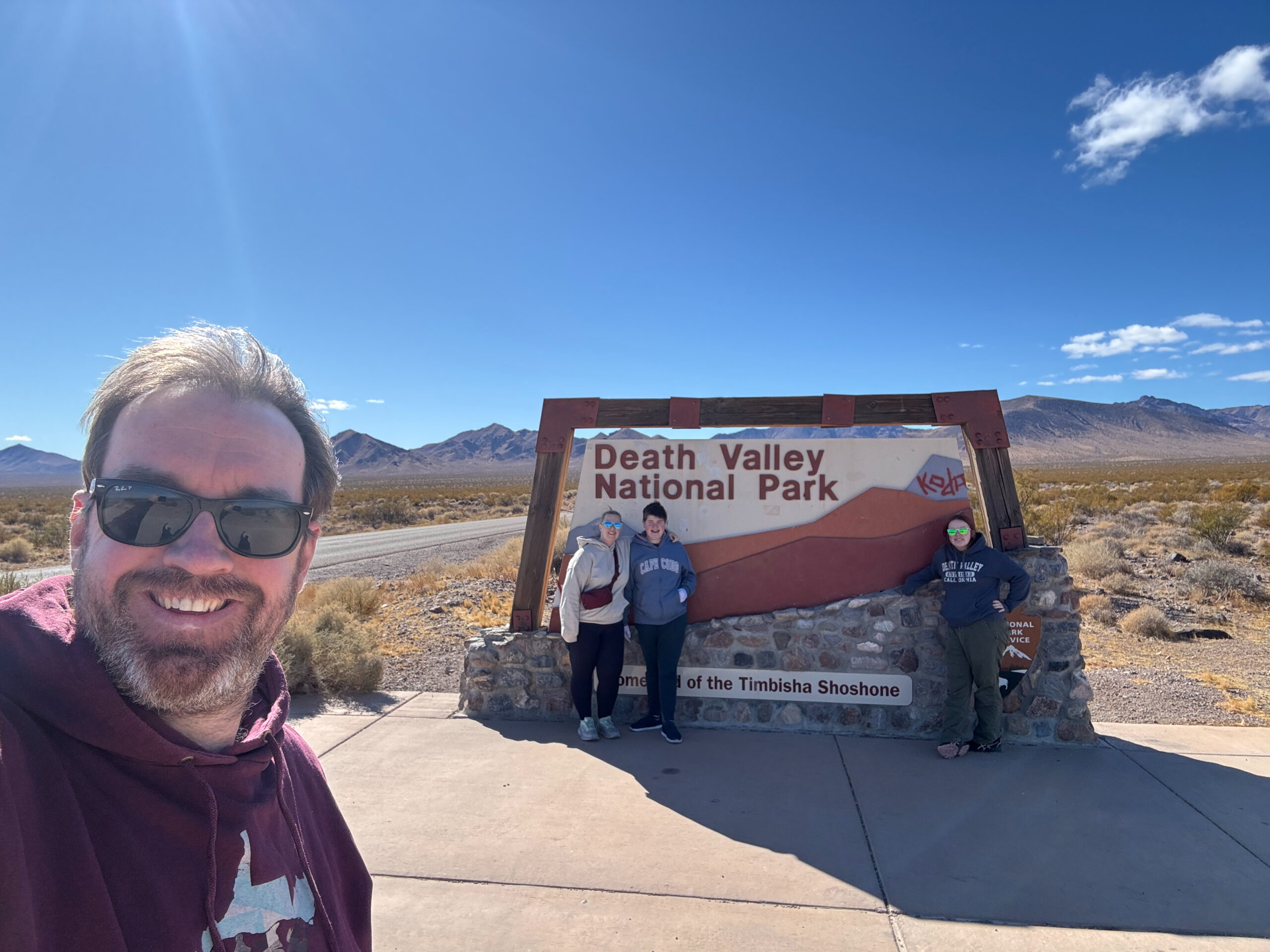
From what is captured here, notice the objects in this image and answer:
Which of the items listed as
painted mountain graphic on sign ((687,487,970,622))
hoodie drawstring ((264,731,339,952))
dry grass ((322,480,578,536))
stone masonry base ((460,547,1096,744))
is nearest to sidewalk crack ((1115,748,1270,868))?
stone masonry base ((460,547,1096,744))

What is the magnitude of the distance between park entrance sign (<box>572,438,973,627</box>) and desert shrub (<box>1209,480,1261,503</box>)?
25.3 m

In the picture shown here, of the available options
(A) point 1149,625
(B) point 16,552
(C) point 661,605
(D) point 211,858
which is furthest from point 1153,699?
(B) point 16,552

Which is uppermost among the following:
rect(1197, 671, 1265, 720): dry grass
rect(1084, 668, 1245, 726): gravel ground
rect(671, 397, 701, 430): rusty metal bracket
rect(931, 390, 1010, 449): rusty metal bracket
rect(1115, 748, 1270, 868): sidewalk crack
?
rect(671, 397, 701, 430): rusty metal bracket

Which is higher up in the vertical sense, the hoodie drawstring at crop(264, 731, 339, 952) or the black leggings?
the hoodie drawstring at crop(264, 731, 339, 952)

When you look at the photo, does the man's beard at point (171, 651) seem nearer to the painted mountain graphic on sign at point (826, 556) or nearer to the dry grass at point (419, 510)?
the painted mountain graphic on sign at point (826, 556)

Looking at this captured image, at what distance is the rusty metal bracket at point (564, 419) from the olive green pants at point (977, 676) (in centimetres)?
323

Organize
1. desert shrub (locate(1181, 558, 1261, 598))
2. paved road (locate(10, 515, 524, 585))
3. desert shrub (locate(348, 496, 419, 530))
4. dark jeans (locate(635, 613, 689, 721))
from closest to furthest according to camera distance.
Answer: dark jeans (locate(635, 613, 689, 721)), desert shrub (locate(1181, 558, 1261, 598)), paved road (locate(10, 515, 524, 585)), desert shrub (locate(348, 496, 419, 530))

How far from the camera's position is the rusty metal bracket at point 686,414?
5.81 meters

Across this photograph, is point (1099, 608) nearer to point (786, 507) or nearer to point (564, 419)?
point (786, 507)

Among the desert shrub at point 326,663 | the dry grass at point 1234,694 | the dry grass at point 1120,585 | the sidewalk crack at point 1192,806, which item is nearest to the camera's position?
the sidewalk crack at point 1192,806

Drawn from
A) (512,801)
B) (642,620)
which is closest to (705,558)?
(642,620)

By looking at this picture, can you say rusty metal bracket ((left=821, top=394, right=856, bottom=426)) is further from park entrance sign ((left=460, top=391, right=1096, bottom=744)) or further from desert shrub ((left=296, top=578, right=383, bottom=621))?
desert shrub ((left=296, top=578, right=383, bottom=621))

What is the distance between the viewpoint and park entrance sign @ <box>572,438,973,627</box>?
559cm

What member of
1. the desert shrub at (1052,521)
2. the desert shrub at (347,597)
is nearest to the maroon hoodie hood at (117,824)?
the desert shrub at (347,597)
